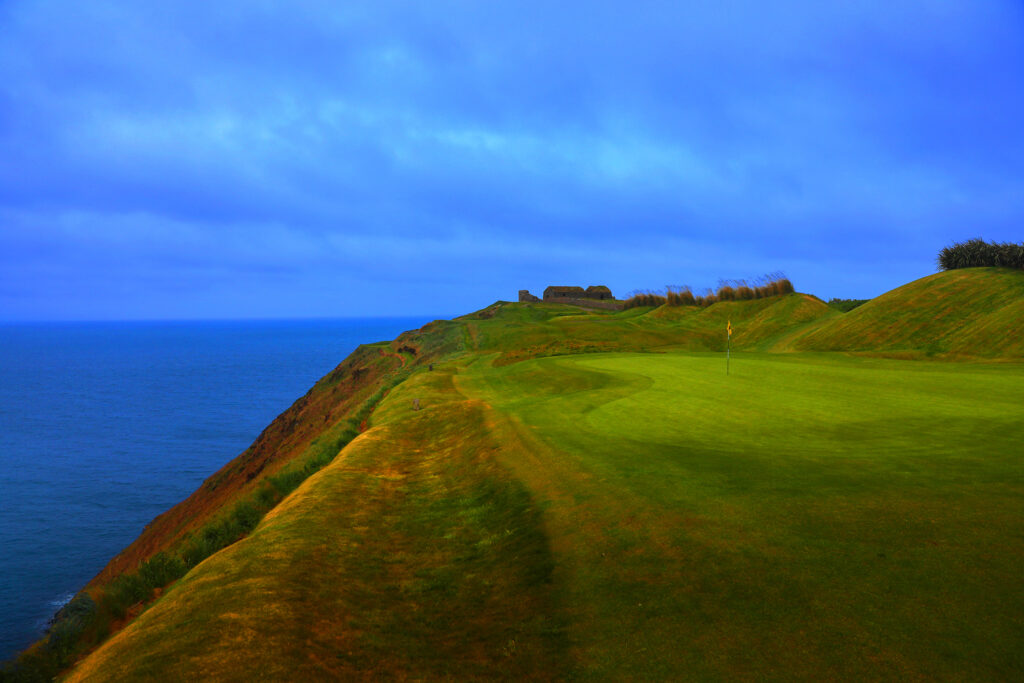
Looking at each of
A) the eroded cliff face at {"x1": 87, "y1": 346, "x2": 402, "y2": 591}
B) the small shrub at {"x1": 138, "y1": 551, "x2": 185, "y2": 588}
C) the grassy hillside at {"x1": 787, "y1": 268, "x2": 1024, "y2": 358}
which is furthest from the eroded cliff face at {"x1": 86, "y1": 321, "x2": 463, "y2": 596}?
the grassy hillside at {"x1": 787, "y1": 268, "x2": 1024, "y2": 358}

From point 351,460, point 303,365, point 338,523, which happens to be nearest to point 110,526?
point 351,460

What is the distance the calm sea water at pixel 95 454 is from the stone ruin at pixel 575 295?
57.7m

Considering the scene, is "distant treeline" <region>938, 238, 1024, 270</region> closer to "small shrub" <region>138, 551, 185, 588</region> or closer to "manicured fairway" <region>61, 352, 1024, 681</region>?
"manicured fairway" <region>61, 352, 1024, 681</region>

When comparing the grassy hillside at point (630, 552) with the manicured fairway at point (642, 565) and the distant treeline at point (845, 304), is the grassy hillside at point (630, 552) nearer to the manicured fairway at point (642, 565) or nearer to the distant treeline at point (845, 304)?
the manicured fairway at point (642, 565)

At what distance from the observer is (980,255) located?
167 ft

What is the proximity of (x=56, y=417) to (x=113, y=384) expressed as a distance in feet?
134

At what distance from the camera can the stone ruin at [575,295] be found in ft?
403

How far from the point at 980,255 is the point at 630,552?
203ft

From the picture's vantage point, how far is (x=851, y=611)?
6.14m

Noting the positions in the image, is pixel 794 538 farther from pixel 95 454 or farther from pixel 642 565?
pixel 95 454

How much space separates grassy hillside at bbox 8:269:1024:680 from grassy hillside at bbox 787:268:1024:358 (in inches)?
733

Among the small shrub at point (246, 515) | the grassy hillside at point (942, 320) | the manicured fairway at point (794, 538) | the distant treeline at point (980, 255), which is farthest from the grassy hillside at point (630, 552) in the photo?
the distant treeline at point (980, 255)

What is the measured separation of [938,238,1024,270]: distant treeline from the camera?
156 ft

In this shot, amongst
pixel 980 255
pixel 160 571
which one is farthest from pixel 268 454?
pixel 980 255
